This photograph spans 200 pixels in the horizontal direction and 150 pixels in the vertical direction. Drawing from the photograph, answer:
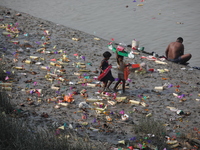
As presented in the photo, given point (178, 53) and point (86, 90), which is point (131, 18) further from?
point (86, 90)

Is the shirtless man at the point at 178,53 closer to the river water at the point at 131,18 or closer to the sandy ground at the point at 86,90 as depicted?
the sandy ground at the point at 86,90

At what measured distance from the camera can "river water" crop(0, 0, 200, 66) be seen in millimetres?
15336

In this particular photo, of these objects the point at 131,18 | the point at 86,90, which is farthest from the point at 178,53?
the point at 131,18

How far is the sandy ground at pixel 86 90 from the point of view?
244 inches

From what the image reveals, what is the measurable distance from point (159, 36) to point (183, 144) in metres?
10.6

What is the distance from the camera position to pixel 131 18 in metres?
18.5

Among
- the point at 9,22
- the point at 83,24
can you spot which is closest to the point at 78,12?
the point at 83,24

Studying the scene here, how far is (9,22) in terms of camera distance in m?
15.3

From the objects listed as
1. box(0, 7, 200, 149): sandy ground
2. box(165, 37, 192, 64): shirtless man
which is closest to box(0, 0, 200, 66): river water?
box(165, 37, 192, 64): shirtless man

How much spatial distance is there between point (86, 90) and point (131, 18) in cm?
1120

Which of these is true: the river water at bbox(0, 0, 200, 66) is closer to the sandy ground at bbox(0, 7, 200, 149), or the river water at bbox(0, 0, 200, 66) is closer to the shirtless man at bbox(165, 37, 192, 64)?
the shirtless man at bbox(165, 37, 192, 64)

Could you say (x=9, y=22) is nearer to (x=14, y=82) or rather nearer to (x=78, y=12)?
(x=78, y=12)

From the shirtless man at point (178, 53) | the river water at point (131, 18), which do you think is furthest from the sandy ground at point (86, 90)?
the river water at point (131, 18)

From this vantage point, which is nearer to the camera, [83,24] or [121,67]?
[121,67]
